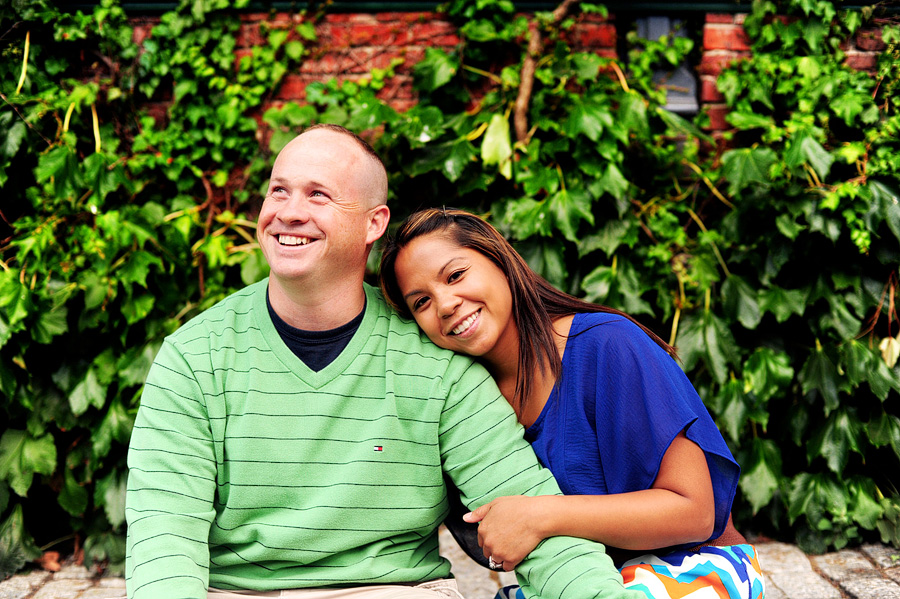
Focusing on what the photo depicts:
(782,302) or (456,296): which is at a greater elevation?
(456,296)

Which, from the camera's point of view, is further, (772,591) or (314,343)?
(772,591)

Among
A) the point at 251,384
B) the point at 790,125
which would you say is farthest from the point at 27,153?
the point at 790,125

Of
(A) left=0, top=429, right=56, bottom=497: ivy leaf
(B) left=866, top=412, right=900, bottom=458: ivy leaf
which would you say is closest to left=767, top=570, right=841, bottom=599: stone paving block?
(B) left=866, top=412, right=900, bottom=458: ivy leaf

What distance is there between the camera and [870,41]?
3.18 metres

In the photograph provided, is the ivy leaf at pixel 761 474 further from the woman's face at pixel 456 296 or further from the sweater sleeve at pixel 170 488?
the sweater sleeve at pixel 170 488

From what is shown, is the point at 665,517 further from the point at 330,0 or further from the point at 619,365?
the point at 330,0

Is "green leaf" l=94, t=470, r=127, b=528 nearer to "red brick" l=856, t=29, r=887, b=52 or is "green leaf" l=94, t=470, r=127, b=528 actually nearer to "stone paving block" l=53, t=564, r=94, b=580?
"stone paving block" l=53, t=564, r=94, b=580

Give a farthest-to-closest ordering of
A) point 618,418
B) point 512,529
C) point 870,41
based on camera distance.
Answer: point 870,41
point 618,418
point 512,529

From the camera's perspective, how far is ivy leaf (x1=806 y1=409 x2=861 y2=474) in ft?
9.62

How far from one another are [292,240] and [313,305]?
0.59ft

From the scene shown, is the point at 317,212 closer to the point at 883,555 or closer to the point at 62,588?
the point at 62,588

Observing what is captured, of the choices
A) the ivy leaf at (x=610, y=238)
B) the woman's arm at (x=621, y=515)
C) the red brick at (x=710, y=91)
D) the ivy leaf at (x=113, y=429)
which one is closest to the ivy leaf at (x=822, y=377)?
the ivy leaf at (x=610, y=238)

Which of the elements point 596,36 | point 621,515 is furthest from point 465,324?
point 596,36

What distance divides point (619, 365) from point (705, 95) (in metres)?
2.00
